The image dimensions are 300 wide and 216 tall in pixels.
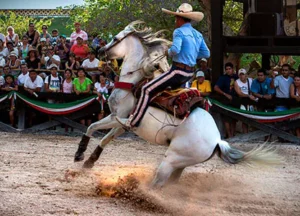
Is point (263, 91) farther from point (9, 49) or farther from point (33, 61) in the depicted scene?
point (9, 49)

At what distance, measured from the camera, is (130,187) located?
9.64 metres

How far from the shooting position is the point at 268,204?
30.2ft

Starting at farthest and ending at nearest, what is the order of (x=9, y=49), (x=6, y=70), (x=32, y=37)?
(x=32, y=37)
(x=9, y=49)
(x=6, y=70)

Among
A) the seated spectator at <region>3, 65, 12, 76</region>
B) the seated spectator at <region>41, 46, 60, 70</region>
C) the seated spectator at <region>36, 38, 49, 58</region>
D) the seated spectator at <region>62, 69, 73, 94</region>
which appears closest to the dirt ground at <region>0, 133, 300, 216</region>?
the seated spectator at <region>62, 69, 73, 94</region>

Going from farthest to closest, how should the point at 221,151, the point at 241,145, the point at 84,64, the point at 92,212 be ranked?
the point at 84,64 → the point at 241,145 → the point at 221,151 → the point at 92,212

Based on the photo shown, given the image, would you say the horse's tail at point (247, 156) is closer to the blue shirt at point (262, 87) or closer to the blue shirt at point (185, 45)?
the blue shirt at point (185, 45)

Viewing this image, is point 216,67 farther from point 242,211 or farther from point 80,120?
point 242,211

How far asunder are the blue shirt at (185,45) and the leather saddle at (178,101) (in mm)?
398

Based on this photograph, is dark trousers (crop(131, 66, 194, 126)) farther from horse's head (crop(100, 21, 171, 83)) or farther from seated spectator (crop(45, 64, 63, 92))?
seated spectator (crop(45, 64, 63, 92))

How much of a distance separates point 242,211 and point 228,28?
12700mm

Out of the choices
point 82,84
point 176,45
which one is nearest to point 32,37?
point 82,84

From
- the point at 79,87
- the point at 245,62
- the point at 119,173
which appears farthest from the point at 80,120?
the point at 245,62

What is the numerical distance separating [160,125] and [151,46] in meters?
1.29

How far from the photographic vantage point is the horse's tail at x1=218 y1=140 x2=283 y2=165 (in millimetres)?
8930
